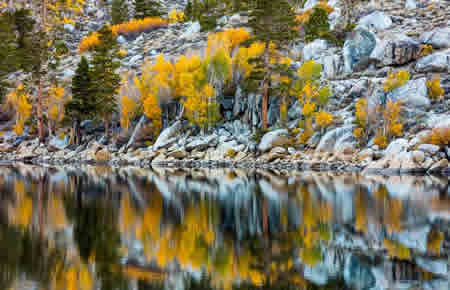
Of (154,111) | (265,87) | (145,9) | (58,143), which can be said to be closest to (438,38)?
(265,87)

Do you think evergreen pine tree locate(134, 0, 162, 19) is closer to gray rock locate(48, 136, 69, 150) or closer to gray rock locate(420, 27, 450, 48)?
gray rock locate(48, 136, 69, 150)

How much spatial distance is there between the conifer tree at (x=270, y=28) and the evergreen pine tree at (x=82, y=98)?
2735 cm

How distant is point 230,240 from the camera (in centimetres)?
1405

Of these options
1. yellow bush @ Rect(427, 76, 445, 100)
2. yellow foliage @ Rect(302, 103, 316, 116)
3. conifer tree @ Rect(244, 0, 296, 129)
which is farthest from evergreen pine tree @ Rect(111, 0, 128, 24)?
yellow bush @ Rect(427, 76, 445, 100)

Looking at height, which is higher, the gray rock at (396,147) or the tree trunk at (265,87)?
the tree trunk at (265,87)

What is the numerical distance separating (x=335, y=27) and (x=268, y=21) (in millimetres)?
23947

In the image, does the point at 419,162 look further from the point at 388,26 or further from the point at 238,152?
the point at 388,26

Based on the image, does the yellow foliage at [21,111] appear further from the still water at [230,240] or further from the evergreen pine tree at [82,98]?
the still water at [230,240]

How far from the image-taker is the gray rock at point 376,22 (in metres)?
69.4

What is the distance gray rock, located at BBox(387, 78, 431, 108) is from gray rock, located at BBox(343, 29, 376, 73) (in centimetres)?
1185

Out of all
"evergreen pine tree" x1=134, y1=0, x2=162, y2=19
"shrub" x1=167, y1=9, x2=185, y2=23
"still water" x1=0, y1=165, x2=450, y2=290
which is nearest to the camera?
"still water" x1=0, y1=165, x2=450, y2=290

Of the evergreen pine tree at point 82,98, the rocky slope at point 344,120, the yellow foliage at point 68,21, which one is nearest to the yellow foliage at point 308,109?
the rocky slope at point 344,120

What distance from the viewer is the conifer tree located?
5219 centimetres

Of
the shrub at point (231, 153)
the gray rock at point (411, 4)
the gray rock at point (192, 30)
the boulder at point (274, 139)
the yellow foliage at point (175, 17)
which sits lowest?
the shrub at point (231, 153)
